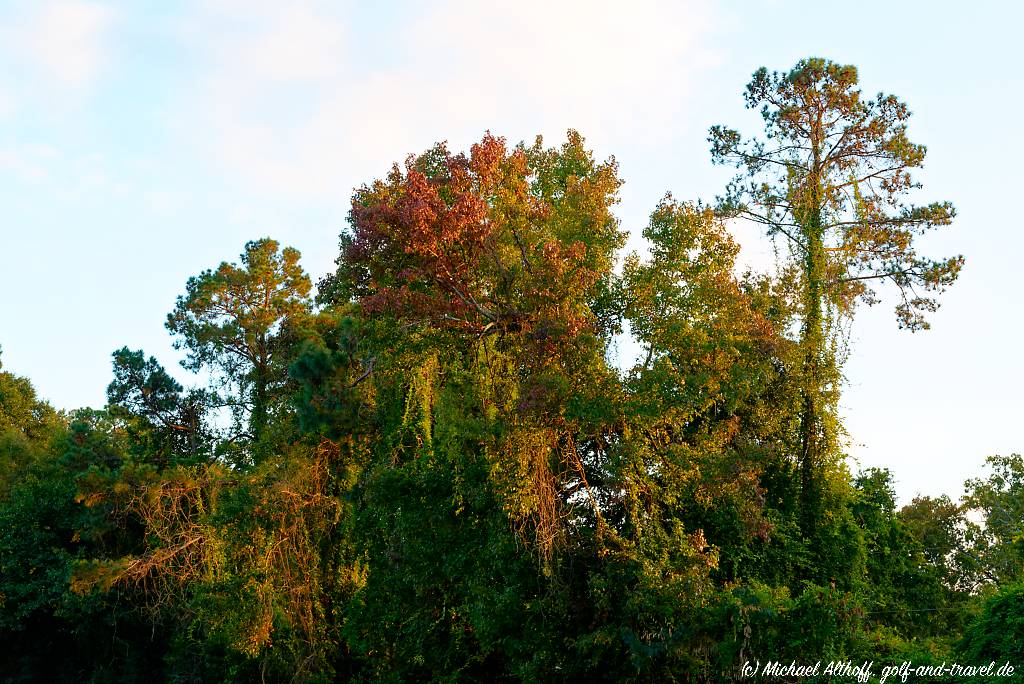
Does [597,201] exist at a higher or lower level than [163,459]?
higher

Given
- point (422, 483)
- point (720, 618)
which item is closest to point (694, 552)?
point (720, 618)

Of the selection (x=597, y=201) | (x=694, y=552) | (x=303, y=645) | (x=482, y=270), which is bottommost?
(x=303, y=645)

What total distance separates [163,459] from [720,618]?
18332 millimetres

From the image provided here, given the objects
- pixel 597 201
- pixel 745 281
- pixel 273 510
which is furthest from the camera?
pixel 273 510

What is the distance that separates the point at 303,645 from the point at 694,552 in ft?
34.2

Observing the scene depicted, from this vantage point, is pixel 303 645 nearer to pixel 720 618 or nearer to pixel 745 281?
pixel 720 618

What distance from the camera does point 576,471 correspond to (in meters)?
16.7

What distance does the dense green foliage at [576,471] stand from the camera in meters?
15.4

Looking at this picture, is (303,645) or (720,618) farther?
(303,645)

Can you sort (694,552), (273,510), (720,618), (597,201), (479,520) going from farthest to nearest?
(273,510) < (597,201) < (479,520) < (694,552) < (720,618)

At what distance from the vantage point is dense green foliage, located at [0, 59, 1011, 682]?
15.4 meters

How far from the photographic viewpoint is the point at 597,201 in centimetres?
1777

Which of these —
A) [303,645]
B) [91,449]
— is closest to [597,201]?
[303,645]

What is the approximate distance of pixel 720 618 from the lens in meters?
14.2
